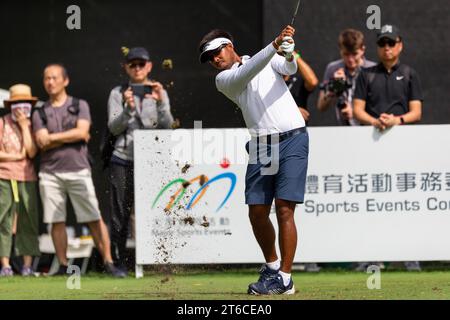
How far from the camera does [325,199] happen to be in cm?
1198

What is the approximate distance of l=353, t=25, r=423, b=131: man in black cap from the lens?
12.3m

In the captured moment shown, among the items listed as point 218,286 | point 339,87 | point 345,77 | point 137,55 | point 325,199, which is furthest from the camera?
point 345,77

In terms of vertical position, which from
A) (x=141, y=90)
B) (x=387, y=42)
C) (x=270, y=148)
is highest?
(x=387, y=42)

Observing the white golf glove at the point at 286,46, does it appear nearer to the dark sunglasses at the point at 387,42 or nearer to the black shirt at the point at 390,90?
the black shirt at the point at 390,90

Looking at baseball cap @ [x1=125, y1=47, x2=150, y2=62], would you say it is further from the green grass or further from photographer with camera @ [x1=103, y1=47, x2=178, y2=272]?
the green grass

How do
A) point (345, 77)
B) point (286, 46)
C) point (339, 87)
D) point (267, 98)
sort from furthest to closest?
1. point (345, 77)
2. point (339, 87)
3. point (267, 98)
4. point (286, 46)

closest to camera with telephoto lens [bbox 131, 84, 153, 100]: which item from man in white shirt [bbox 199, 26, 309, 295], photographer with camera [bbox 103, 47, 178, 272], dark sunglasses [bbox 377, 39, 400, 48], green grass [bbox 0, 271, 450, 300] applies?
photographer with camera [bbox 103, 47, 178, 272]

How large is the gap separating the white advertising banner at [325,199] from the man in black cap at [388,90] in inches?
13.2

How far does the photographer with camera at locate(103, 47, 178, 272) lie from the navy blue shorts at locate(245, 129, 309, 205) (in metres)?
3.29

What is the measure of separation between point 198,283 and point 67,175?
2628mm

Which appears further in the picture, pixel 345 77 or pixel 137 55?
pixel 345 77

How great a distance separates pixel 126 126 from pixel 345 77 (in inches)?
99.9

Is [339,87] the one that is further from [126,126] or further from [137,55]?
[126,126]

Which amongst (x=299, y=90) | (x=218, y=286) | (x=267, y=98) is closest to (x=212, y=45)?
(x=267, y=98)
